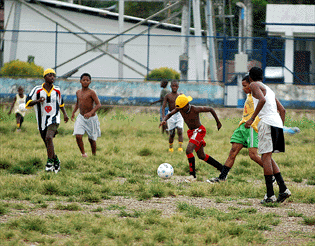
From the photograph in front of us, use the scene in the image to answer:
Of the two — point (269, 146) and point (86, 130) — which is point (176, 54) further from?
point (269, 146)

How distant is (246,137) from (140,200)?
212 cm

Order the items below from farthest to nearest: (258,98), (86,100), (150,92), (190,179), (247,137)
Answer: (150,92) < (86,100) < (190,179) < (247,137) < (258,98)

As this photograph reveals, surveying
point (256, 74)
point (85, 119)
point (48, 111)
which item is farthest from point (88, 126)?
point (256, 74)

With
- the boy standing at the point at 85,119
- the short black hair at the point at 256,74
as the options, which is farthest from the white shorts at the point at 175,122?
the short black hair at the point at 256,74

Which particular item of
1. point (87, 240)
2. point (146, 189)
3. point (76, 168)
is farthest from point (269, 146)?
point (76, 168)

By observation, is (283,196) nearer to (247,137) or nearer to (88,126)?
(247,137)

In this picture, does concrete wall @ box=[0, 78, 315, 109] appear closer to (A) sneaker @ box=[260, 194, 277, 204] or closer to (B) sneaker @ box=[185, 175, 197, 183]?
(B) sneaker @ box=[185, 175, 197, 183]

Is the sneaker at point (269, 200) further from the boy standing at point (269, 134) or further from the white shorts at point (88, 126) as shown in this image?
the white shorts at point (88, 126)

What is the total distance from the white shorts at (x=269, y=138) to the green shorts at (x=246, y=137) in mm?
999

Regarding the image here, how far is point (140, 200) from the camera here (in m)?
6.08

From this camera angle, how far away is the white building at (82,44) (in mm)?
20250

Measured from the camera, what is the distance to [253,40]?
2014 centimetres

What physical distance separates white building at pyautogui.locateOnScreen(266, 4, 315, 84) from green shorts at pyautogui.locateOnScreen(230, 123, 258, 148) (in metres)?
13.8

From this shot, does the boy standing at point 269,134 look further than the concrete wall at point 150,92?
No
